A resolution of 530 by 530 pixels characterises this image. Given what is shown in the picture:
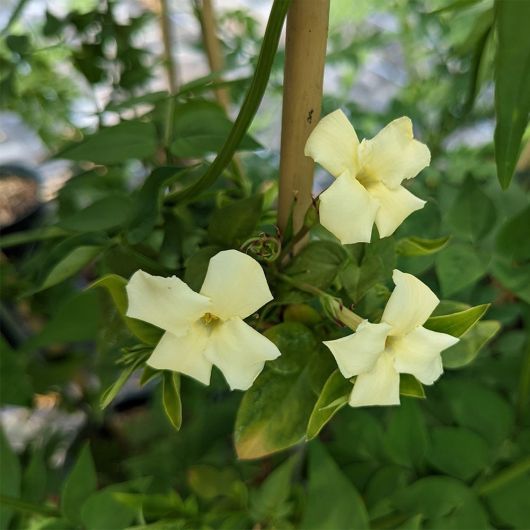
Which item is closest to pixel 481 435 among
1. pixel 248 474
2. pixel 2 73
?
pixel 248 474

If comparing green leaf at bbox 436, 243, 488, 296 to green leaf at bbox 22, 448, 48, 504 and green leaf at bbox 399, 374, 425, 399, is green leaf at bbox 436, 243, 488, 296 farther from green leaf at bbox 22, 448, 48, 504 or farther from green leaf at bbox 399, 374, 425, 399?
green leaf at bbox 22, 448, 48, 504

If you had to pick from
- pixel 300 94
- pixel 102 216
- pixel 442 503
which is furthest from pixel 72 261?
pixel 442 503

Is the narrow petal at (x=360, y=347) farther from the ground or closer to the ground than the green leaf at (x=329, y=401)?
farther from the ground

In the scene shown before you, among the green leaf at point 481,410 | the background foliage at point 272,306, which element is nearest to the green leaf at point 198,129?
the background foliage at point 272,306

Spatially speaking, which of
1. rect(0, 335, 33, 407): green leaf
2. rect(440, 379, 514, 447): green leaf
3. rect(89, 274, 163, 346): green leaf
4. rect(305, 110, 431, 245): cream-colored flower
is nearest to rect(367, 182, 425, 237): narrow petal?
rect(305, 110, 431, 245): cream-colored flower

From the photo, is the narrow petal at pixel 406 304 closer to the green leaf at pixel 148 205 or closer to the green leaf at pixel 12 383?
the green leaf at pixel 148 205

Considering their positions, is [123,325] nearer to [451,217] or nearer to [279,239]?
[279,239]

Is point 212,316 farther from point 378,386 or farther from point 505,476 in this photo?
point 505,476
